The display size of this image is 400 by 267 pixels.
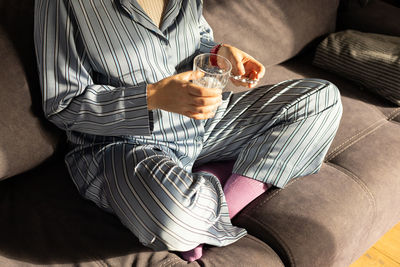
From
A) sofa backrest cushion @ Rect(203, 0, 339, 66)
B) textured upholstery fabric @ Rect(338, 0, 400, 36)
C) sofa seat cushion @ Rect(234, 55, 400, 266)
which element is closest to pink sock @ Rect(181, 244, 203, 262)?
sofa seat cushion @ Rect(234, 55, 400, 266)

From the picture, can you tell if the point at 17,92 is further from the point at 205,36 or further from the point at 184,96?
the point at 205,36

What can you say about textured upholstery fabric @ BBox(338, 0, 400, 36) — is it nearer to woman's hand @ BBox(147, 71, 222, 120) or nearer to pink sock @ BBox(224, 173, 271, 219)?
pink sock @ BBox(224, 173, 271, 219)

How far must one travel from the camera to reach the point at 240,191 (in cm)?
111

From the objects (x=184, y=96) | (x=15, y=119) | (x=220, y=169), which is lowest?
(x=220, y=169)

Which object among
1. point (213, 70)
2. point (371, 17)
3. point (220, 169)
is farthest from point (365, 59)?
point (213, 70)

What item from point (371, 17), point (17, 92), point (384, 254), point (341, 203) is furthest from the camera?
point (371, 17)

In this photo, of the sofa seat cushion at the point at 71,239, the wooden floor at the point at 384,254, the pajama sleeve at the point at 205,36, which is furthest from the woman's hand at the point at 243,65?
the wooden floor at the point at 384,254

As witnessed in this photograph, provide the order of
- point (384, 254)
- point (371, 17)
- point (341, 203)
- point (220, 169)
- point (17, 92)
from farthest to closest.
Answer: point (371, 17), point (384, 254), point (220, 169), point (341, 203), point (17, 92)

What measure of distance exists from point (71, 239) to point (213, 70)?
1.64ft

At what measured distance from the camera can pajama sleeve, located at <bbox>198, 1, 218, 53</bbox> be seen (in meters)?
1.23

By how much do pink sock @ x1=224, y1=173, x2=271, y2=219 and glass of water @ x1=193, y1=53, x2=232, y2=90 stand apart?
0.33 metres

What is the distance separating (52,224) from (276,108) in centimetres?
67

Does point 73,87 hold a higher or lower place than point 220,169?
higher

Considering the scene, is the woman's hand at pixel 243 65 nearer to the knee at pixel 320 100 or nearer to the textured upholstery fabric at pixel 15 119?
the knee at pixel 320 100
